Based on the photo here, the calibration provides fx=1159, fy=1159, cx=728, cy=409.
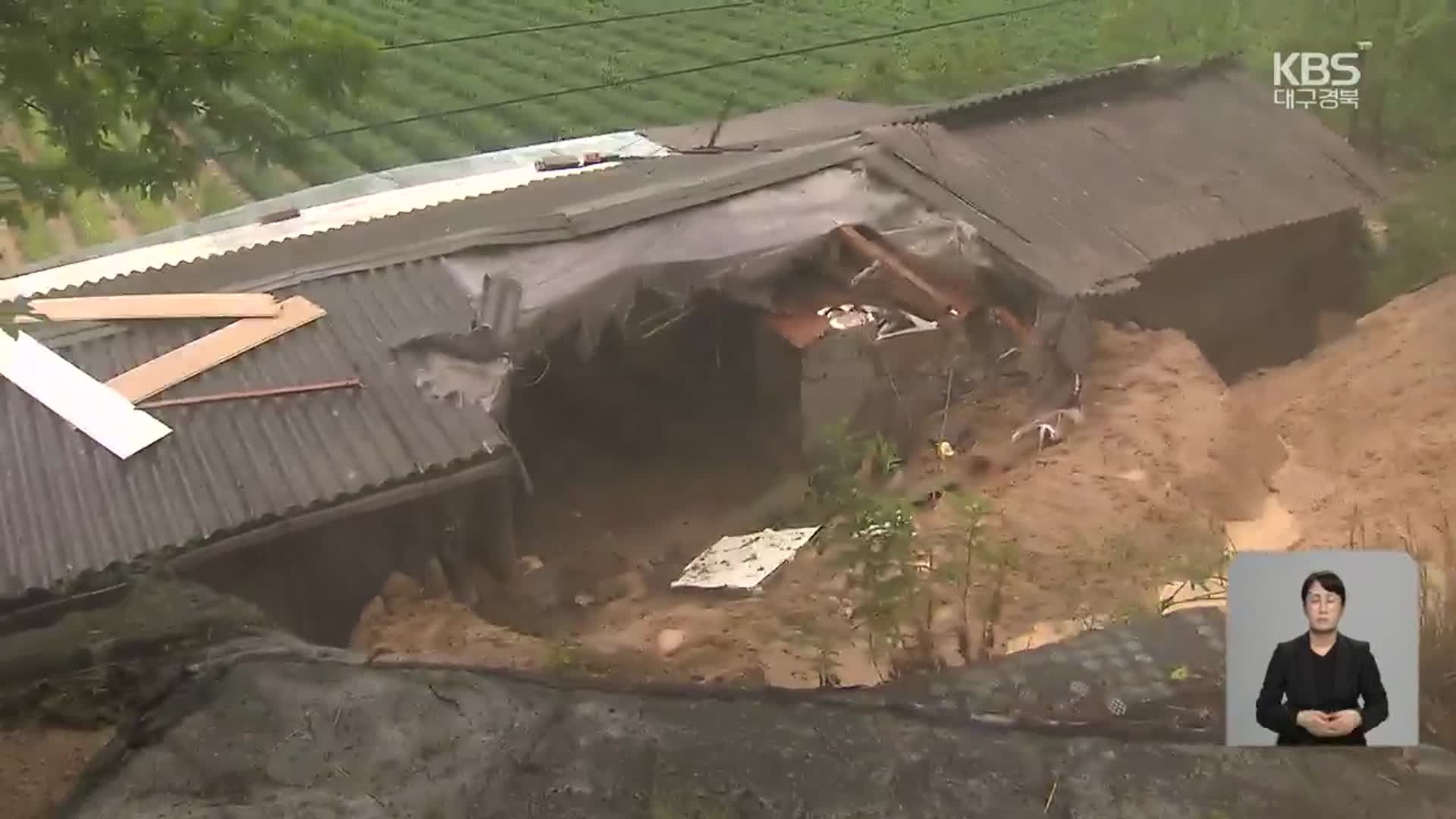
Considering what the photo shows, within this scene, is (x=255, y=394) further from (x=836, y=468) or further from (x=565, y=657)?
(x=836, y=468)

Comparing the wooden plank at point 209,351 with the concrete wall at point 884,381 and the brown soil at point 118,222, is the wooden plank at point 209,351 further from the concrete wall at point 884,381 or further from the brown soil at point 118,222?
the concrete wall at point 884,381

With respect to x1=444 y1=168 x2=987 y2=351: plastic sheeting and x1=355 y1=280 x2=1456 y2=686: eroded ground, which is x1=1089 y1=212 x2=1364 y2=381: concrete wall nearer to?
x1=355 y1=280 x2=1456 y2=686: eroded ground

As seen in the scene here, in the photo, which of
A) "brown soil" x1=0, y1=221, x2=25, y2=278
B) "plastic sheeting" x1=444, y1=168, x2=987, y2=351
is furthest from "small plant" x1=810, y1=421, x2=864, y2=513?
"brown soil" x1=0, y1=221, x2=25, y2=278

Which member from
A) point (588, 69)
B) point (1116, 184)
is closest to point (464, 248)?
point (588, 69)

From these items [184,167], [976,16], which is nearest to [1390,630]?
[976,16]

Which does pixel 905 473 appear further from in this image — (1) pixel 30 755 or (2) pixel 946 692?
(1) pixel 30 755

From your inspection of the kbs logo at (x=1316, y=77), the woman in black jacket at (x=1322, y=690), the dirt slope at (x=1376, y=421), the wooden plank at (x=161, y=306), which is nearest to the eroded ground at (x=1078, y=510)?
the dirt slope at (x=1376, y=421)

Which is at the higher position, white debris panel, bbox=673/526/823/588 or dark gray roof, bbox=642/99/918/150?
dark gray roof, bbox=642/99/918/150
